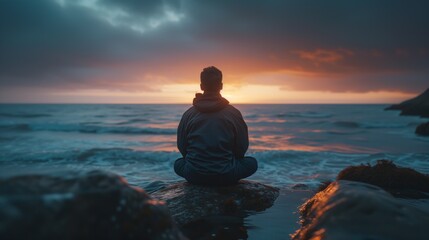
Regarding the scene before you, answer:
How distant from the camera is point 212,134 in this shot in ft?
15.0

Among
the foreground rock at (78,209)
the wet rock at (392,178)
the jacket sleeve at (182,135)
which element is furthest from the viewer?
the wet rock at (392,178)

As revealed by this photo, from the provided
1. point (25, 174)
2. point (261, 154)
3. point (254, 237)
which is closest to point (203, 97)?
point (254, 237)

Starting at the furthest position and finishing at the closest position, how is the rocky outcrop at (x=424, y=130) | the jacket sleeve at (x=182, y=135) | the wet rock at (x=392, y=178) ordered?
the rocky outcrop at (x=424, y=130)
the wet rock at (x=392, y=178)
the jacket sleeve at (x=182, y=135)

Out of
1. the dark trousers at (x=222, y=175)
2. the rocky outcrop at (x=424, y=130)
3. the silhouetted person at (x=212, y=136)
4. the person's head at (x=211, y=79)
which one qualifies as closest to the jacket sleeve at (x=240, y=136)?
the silhouetted person at (x=212, y=136)

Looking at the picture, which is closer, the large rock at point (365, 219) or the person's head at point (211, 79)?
the large rock at point (365, 219)

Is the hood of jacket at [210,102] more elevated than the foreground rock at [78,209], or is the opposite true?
the hood of jacket at [210,102]

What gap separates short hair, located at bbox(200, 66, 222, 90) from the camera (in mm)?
4641

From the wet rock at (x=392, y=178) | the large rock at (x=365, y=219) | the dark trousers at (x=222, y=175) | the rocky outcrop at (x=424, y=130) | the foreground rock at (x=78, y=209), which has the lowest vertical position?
the rocky outcrop at (x=424, y=130)

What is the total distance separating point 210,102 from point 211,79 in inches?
14.3

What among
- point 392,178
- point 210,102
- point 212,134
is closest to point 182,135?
point 212,134

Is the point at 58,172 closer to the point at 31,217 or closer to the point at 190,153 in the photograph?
the point at 31,217

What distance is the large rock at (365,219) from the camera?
2.40m

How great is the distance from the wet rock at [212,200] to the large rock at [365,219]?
1563 mm

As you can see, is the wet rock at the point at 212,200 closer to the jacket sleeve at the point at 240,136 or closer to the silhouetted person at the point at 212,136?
the silhouetted person at the point at 212,136
